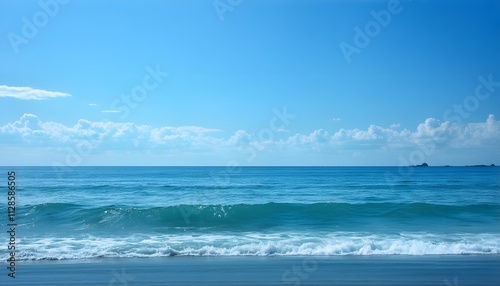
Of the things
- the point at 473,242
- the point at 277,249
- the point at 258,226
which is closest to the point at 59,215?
the point at 258,226

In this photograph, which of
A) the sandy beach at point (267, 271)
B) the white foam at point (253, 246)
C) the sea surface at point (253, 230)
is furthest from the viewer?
the sea surface at point (253, 230)

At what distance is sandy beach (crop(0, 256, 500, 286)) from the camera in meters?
9.09

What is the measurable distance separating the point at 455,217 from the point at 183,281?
55.2ft

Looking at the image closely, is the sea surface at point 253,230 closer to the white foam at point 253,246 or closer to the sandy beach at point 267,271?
the white foam at point 253,246

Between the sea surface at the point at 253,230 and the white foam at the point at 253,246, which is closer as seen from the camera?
the white foam at the point at 253,246

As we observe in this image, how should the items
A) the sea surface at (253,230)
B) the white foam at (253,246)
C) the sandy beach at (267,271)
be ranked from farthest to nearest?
the sea surface at (253,230), the white foam at (253,246), the sandy beach at (267,271)

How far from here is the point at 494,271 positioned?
998 cm

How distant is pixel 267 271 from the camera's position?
995 cm

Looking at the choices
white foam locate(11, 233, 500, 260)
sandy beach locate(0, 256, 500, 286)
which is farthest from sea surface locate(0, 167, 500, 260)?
sandy beach locate(0, 256, 500, 286)

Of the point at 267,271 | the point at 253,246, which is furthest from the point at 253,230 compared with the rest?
the point at 267,271

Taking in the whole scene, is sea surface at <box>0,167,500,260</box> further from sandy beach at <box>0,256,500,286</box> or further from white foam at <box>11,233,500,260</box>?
sandy beach at <box>0,256,500,286</box>

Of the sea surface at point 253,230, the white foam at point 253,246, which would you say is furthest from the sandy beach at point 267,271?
the sea surface at point 253,230

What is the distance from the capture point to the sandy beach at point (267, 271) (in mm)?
9094

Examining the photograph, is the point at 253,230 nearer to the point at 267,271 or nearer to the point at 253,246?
the point at 253,246
